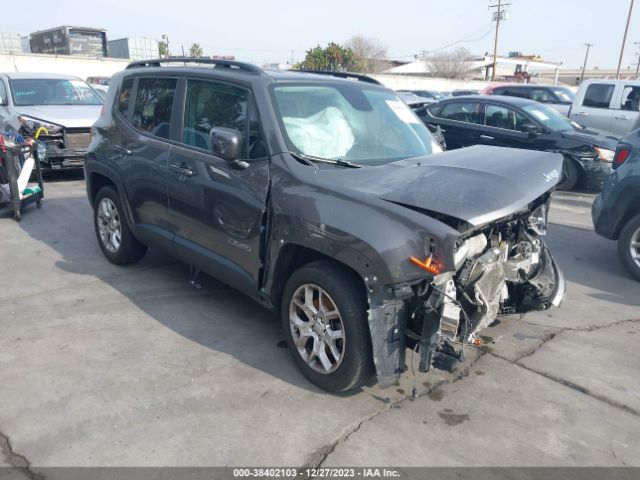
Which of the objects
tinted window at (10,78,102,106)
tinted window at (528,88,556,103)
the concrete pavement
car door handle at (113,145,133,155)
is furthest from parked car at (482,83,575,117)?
car door handle at (113,145,133,155)

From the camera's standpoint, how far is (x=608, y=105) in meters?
12.4

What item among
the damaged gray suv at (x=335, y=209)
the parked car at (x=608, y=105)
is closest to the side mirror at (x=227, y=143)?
the damaged gray suv at (x=335, y=209)

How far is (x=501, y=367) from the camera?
3.78 meters

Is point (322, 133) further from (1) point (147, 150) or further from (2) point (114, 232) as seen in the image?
(2) point (114, 232)

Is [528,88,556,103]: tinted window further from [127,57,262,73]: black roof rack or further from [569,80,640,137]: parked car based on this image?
[127,57,262,73]: black roof rack

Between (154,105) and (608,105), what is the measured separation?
1132 cm

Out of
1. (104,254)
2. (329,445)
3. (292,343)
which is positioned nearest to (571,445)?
(329,445)

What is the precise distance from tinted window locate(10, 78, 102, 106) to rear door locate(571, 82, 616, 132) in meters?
10.8

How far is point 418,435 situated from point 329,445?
1.68ft

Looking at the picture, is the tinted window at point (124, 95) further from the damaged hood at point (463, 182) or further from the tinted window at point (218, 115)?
the damaged hood at point (463, 182)

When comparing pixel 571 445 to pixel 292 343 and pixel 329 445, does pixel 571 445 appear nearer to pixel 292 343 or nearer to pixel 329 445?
pixel 329 445

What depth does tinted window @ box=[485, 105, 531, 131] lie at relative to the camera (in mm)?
9953

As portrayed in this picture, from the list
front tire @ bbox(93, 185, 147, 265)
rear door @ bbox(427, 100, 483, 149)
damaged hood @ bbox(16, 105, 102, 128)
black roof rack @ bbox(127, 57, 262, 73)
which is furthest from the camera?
rear door @ bbox(427, 100, 483, 149)

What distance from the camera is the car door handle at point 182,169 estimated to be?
4133mm
